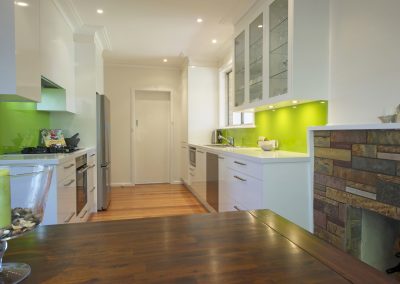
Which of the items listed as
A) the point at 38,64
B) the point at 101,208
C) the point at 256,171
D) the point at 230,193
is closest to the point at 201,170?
the point at 230,193

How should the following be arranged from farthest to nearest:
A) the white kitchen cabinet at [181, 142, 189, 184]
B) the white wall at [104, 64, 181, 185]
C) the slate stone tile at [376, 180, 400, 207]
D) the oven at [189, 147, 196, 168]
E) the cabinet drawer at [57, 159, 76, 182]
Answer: the white wall at [104, 64, 181, 185] < the white kitchen cabinet at [181, 142, 189, 184] < the oven at [189, 147, 196, 168] < the cabinet drawer at [57, 159, 76, 182] < the slate stone tile at [376, 180, 400, 207]

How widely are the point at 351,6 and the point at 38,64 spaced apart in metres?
2.51

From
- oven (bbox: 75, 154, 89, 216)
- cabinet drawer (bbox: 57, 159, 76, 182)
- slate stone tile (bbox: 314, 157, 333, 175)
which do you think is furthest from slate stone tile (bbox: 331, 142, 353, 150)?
oven (bbox: 75, 154, 89, 216)

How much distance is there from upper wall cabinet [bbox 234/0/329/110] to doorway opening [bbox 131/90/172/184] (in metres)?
3.42

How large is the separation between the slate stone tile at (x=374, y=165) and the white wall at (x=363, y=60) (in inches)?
17.6

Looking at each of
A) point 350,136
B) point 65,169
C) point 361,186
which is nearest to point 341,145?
point 350,136

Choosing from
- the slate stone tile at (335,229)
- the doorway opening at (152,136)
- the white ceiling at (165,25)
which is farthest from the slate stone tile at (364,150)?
the doorway opening at (152,136)

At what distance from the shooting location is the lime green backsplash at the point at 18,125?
242 cm

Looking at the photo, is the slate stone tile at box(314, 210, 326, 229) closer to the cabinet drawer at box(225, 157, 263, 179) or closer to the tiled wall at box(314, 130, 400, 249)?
the tiled wall at box(314, 130, 400, 249)

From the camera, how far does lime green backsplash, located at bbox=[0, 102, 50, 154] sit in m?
2.42

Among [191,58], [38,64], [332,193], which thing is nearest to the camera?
[332,193]

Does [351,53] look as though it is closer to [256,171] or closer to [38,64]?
[256,171]

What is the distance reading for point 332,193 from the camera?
190 centimetres

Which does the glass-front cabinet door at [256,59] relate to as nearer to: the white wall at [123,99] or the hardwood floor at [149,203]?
the hardwood floor at [149,203]
